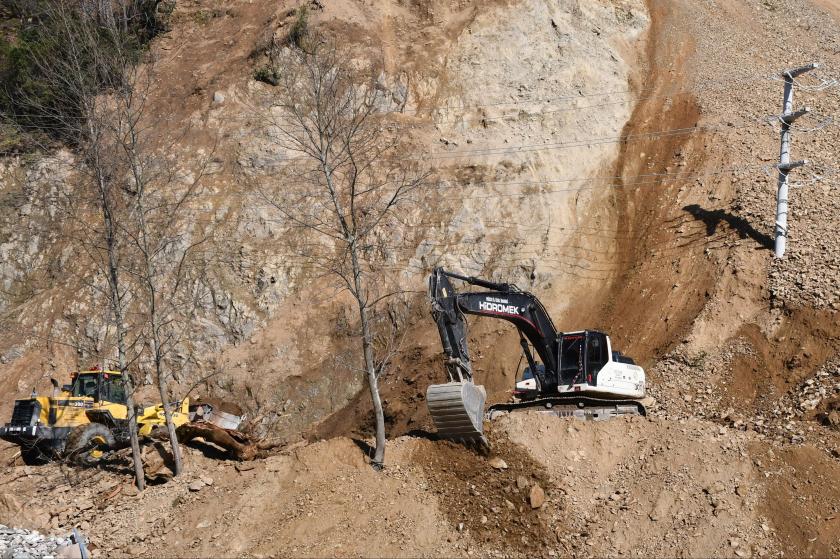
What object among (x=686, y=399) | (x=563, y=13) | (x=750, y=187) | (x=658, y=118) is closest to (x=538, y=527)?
(x=686, y=399)

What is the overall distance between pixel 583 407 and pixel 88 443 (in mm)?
12056

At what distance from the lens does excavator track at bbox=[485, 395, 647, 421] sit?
18.2 metres

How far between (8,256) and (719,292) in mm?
23315

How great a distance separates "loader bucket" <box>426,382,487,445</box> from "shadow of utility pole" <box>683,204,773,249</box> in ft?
37.1

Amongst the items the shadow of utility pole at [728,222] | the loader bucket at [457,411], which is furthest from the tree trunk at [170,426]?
the shadow of utility pole at [728,222]

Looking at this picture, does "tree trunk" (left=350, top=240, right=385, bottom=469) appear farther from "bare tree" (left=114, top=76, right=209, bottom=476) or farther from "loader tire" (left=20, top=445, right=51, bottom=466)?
"loader tire" (left=20, top=445, right=51, bottom=466)

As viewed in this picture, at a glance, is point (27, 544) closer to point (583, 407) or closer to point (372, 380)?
point (372, 380)

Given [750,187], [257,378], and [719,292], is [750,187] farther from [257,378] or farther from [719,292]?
[257,378]

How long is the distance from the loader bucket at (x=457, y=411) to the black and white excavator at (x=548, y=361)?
7 centimetres

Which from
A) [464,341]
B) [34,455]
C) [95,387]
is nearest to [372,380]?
[464,341]

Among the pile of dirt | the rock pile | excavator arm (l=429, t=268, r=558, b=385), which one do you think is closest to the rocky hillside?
the pile of dirt

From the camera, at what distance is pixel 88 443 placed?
62.5 feet

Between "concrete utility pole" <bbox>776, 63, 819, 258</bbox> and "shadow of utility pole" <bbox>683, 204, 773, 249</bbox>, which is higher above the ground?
"concrete utility pole" <bbox>776, 63, 819, 258</bbox>

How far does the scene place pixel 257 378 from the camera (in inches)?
928
